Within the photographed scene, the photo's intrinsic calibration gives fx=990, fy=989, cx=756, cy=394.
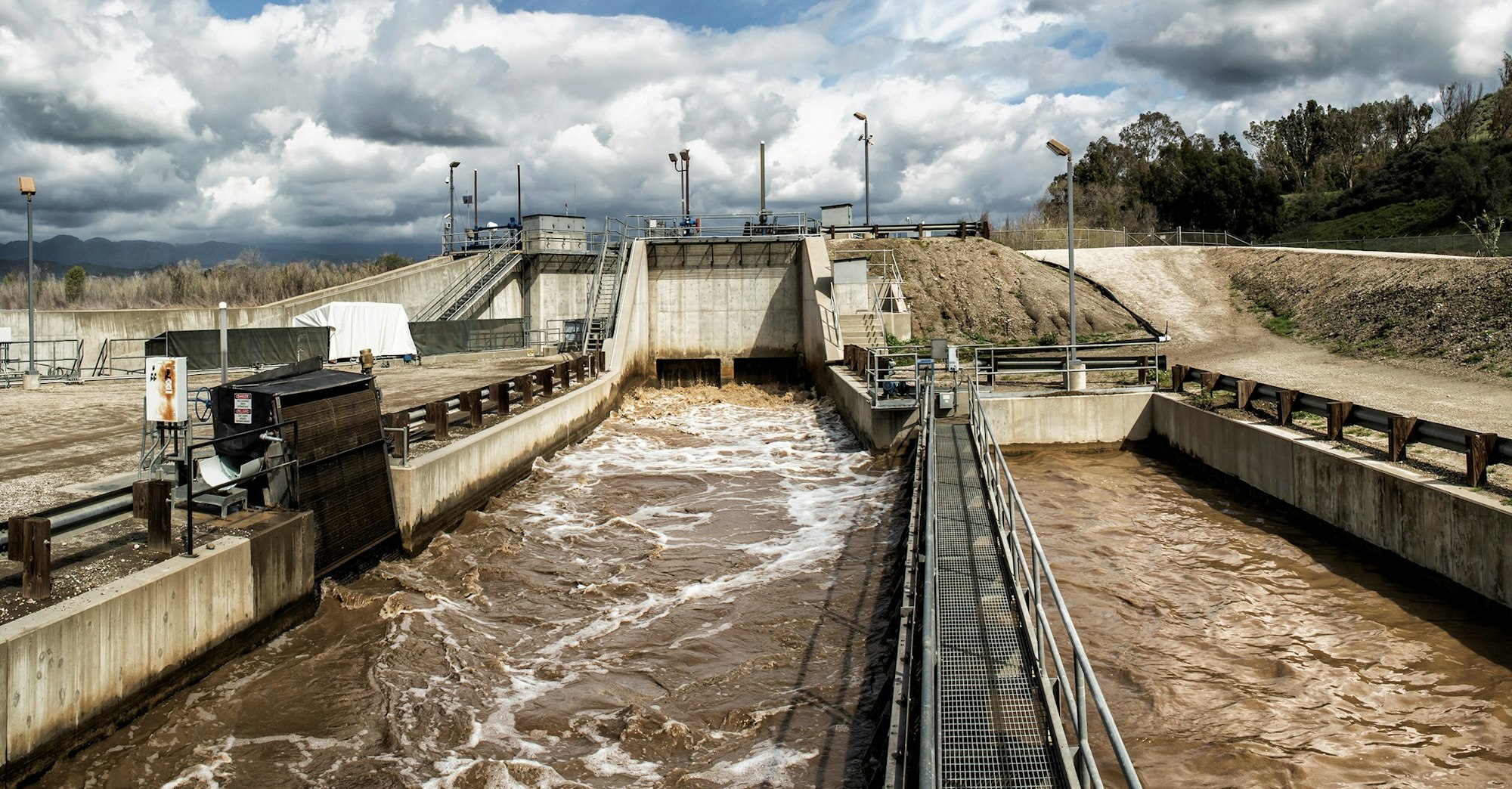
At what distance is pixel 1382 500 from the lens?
1126 centimetres

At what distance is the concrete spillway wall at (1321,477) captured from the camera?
9508 millimetres

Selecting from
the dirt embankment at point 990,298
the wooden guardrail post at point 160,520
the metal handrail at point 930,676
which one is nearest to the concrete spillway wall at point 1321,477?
the metal handrail at point 930,676

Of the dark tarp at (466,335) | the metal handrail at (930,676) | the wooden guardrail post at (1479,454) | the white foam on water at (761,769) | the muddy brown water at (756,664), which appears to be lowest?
the white foam on water at (761,769)

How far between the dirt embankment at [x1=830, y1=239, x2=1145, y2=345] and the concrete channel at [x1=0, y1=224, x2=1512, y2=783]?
4.61 meters

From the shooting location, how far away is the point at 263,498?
10070 mm

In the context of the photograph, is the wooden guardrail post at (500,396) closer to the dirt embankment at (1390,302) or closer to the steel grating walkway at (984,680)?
the steel grating walkway at (984,680)

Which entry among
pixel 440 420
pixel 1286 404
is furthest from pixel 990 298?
pixel 440 420

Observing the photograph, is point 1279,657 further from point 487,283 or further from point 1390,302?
point 487,283

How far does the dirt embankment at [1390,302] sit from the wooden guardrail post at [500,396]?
1858 centimetres

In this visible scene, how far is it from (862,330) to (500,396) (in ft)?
46.0

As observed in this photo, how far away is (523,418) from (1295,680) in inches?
500

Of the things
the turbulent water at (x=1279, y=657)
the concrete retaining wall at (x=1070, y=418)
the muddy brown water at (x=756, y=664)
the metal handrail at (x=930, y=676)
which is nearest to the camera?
the metal handrail at (x=930, y=676)

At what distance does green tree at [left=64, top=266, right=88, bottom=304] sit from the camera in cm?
3741

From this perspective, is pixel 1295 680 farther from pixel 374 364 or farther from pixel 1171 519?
pixel 374 364
